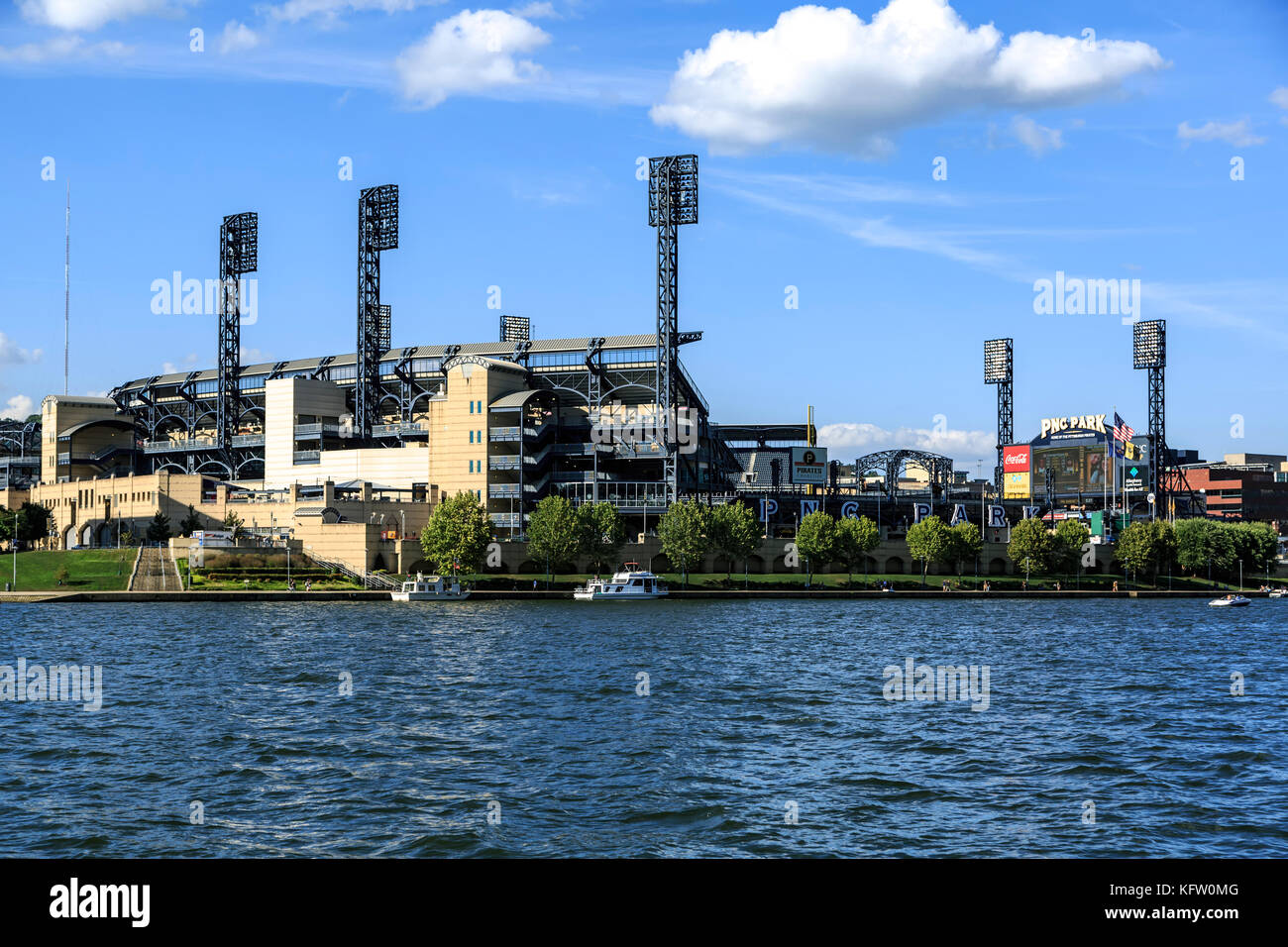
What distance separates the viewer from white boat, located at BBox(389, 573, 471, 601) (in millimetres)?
140625

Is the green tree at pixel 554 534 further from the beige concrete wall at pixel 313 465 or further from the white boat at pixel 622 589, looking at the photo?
the beige concrete wall at pixel 313 465

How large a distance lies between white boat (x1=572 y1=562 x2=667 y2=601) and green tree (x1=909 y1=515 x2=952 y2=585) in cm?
4568

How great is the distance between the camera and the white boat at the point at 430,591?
140625 mm

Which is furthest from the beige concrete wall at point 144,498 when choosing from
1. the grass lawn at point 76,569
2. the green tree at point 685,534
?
the green tree at point 685,534

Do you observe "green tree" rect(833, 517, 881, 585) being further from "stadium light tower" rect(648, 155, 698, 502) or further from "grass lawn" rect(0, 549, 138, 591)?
"grass lawn" rect(0, 549, 138, 591)

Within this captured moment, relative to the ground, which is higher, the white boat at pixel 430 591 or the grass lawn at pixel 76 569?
the grass lawn at pixel 76 569

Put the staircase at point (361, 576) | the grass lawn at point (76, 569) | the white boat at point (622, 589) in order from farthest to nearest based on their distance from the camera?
the staircase at point (361, 576) → the white boat at point (622, 589) → the grass lawn at point (76, 569)

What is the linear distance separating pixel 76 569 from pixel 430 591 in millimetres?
46722

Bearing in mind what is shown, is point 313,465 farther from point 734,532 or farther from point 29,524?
point 734,532

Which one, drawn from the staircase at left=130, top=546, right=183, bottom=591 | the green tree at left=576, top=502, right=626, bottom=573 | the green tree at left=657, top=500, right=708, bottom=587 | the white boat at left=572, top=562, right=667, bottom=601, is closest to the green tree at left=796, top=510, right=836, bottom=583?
the green tree at left=657, top=500, right=708, bottom=587

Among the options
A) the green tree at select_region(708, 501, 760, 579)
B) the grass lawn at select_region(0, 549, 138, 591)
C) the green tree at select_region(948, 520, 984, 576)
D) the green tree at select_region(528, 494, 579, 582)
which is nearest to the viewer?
the grass lawn at select_region(0, 549, 138, 591)

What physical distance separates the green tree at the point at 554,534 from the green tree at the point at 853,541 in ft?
130
